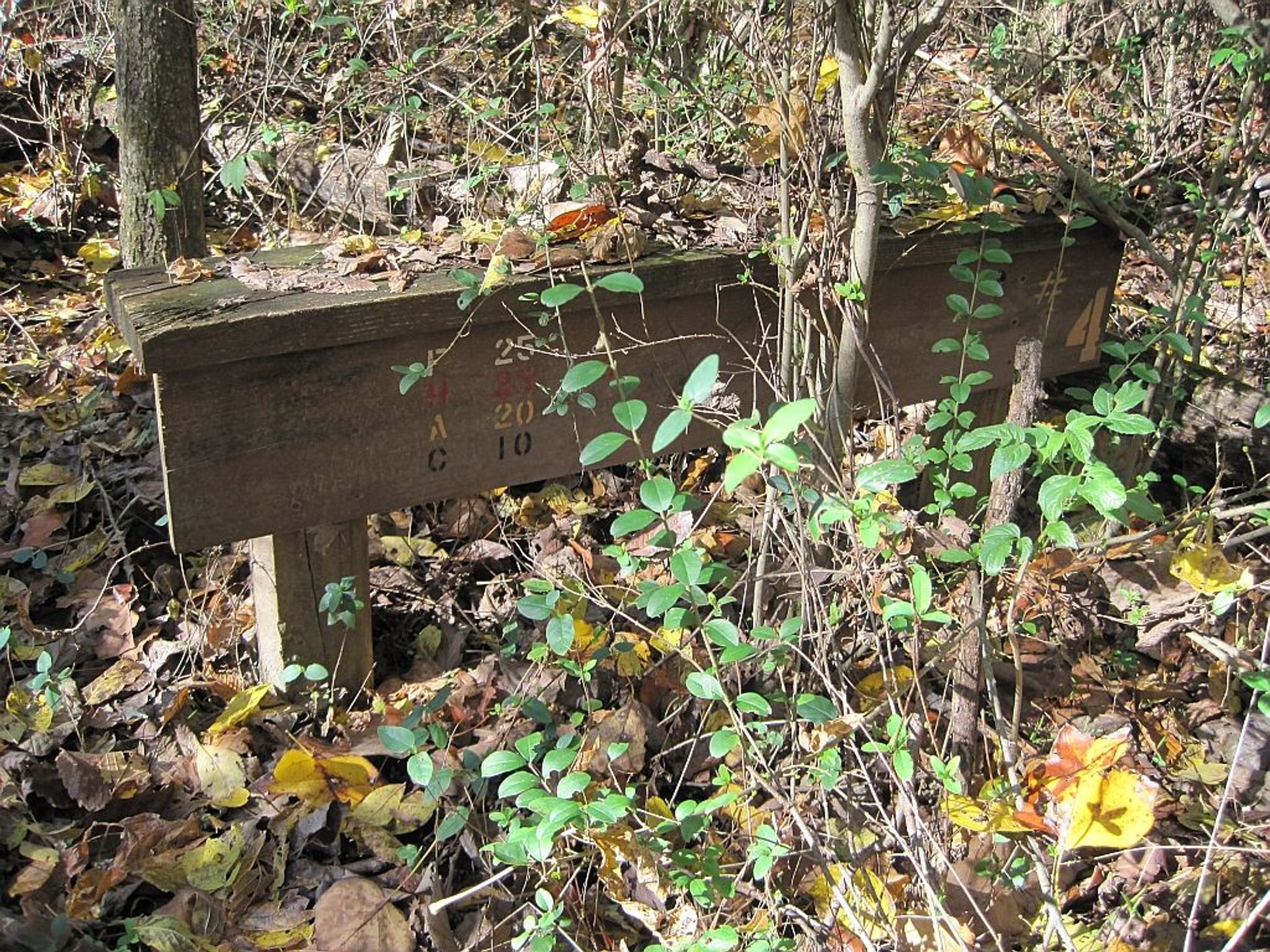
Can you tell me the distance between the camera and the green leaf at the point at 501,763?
1916mm

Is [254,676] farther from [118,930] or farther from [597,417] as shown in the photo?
[597,417]

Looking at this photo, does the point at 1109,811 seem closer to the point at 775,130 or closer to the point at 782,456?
the point at 782,456

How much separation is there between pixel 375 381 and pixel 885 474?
3.59 ft

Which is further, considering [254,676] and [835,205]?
[254,676]

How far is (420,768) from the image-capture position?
2.01m

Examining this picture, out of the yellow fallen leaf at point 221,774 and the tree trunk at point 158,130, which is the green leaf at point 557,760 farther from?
the tree trunk at point 158,130

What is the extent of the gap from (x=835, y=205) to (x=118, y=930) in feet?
6.46

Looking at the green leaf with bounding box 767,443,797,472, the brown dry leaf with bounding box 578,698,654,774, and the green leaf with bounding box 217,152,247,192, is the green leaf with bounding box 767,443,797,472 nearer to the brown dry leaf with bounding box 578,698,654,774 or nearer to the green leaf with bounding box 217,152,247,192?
the brown dry leaf with bounding box 578,698,654,774

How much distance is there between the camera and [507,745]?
95.0 inches

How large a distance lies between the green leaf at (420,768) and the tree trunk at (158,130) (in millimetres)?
2493

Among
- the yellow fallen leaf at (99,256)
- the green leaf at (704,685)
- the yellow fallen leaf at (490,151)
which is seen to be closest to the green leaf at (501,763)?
the green leaf at (704,685)

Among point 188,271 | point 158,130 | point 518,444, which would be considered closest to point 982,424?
point 518,444

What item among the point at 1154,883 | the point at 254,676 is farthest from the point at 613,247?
the point at 1154,883

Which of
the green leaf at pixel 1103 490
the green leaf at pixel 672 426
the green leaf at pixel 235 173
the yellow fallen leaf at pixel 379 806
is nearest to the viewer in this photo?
the green leaf at pixel 672 426
